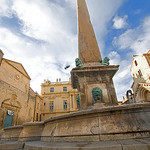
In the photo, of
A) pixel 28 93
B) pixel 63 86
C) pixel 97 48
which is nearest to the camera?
pixel 97 48

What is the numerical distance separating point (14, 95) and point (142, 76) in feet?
78.2

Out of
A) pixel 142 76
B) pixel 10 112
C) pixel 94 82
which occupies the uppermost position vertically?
pixel 142 76

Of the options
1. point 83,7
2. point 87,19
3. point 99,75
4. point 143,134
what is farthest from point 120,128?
point 83,7

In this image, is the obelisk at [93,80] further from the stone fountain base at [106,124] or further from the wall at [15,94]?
the wall at [15,94]

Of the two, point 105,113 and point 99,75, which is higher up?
point 99,75

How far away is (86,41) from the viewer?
7.02 metres

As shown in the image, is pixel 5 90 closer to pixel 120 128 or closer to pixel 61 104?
pixel 61 104

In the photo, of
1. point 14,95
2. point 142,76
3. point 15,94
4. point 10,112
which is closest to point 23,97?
point 15,94

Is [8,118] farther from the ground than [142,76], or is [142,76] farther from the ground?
[142,76]

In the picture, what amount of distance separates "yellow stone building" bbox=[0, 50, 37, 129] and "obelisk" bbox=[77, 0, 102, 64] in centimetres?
1443

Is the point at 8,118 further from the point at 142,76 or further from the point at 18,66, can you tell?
the point at 142,76

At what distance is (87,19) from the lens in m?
8.02

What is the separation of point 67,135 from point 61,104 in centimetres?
2698

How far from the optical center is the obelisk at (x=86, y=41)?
21.8ft
